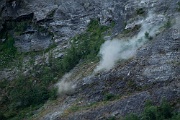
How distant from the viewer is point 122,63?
1534 inches

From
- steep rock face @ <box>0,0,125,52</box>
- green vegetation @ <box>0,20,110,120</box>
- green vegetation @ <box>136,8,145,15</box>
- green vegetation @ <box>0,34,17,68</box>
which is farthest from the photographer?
green vegetation @ <box>0,34,17,68</box>

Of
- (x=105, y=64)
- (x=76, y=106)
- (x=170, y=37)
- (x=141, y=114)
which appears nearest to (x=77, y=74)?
(x=105, y=64)

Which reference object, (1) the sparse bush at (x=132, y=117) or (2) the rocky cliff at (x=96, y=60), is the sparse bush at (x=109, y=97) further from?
(1) the sparse bush at (x=132, y=117)

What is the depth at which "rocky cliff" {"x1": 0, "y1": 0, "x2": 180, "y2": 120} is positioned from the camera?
34094 millimetres

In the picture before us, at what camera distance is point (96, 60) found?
4322 centimetres

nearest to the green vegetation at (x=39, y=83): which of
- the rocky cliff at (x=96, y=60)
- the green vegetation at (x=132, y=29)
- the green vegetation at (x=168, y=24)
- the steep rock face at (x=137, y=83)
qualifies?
the rocky cliff at (x=96, y=60)

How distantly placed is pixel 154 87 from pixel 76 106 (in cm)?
694

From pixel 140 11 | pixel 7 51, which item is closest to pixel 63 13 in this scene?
pixel 7 51

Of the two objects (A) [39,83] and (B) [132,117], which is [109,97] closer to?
(B) [132,117]

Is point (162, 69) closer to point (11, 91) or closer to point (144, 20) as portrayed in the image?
point (144, 20)

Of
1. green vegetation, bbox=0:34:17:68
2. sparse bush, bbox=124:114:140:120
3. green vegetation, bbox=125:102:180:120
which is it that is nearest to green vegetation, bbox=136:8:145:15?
green vegetation, bbox=0:34:17:68

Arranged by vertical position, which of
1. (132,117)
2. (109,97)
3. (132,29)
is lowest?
(109,97)

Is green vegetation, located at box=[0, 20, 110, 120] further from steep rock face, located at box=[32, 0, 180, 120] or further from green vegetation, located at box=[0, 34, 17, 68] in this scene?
steep rock face, located at box=[32, 0, 180, 120]

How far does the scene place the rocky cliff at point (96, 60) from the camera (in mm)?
34094
